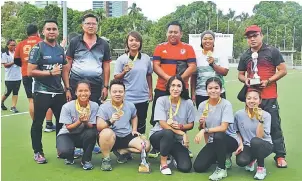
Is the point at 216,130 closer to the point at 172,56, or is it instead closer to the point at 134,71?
the point at 172,56

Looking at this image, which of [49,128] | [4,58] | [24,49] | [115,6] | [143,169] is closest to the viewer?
[143,169]

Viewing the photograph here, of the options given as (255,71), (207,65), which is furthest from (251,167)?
(207,65)

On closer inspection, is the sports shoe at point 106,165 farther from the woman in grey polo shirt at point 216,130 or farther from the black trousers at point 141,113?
the woman in grey polo shirt at point 216,130

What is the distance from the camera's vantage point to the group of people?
4832 mm

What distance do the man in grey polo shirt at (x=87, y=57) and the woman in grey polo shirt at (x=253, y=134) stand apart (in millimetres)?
1830

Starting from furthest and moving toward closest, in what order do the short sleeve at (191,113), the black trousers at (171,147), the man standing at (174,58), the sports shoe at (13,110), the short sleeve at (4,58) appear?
the short sleeve at (4,58) < the sports shoe at (13,110) < the man standing at (174,58) < the short sleeve at (191,113) < the black trousers at (171,147)

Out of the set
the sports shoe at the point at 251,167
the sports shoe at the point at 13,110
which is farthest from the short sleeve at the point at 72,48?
the sports shoe at the point at 13,110

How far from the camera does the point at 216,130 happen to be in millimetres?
4730

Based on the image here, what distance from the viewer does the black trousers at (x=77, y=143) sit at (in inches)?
193

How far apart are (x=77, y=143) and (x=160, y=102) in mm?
1098

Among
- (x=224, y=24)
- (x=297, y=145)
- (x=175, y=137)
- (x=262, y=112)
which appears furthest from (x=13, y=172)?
(x=224, y=24)

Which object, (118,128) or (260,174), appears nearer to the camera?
(260,174)

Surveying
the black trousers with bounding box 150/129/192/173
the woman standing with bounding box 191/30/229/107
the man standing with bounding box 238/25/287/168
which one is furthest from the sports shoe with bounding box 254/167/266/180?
the woman standing with bounding box 191/30/229/107

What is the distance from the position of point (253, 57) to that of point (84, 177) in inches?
94.9
